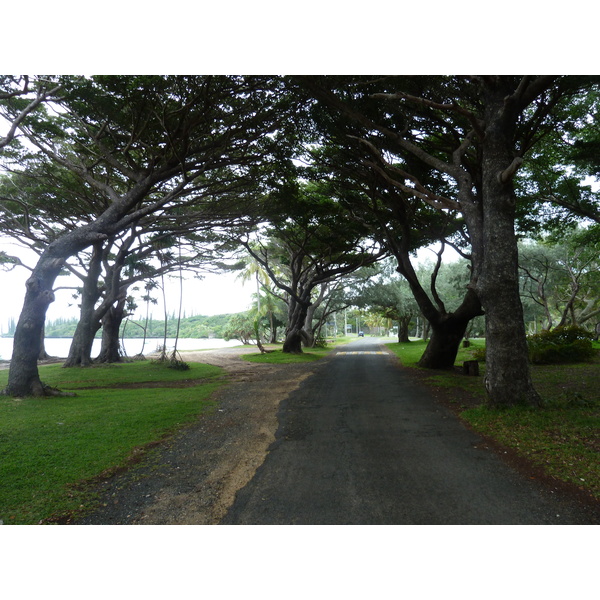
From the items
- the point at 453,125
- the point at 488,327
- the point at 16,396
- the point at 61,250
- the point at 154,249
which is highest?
the point at 453,125

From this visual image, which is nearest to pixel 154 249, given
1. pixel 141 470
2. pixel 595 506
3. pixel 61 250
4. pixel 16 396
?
pixel 61 250

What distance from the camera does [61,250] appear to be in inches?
393

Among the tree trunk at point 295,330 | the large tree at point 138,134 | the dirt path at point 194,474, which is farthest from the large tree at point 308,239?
the dirt path at point 194,474

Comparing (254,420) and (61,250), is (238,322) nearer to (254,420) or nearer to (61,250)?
(61,250)

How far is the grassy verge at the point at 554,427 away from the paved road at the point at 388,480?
0.44 metres

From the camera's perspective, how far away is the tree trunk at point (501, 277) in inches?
288

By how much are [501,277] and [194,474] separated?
6.78 m

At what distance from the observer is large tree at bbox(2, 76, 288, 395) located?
378 inches

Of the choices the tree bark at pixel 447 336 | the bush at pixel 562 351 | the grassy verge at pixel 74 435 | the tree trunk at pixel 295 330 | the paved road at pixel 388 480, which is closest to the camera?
the paved road at pixel 388 480

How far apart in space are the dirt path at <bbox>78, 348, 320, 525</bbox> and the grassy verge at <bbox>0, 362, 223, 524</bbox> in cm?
31

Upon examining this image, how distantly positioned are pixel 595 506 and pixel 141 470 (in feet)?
17.2

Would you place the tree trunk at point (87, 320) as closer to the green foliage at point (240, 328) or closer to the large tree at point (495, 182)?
the large tree at point (495, 182)

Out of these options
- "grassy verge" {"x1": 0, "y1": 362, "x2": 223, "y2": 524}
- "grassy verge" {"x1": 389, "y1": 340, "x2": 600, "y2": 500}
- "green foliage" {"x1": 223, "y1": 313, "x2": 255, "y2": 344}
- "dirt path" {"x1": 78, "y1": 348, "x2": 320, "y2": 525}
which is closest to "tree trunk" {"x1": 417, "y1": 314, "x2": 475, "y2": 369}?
"grassy verge" {"x1": 389, "y1": 340, "x2": 600, "y2": 500}

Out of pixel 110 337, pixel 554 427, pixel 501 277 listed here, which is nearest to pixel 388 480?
pixel 554 427
